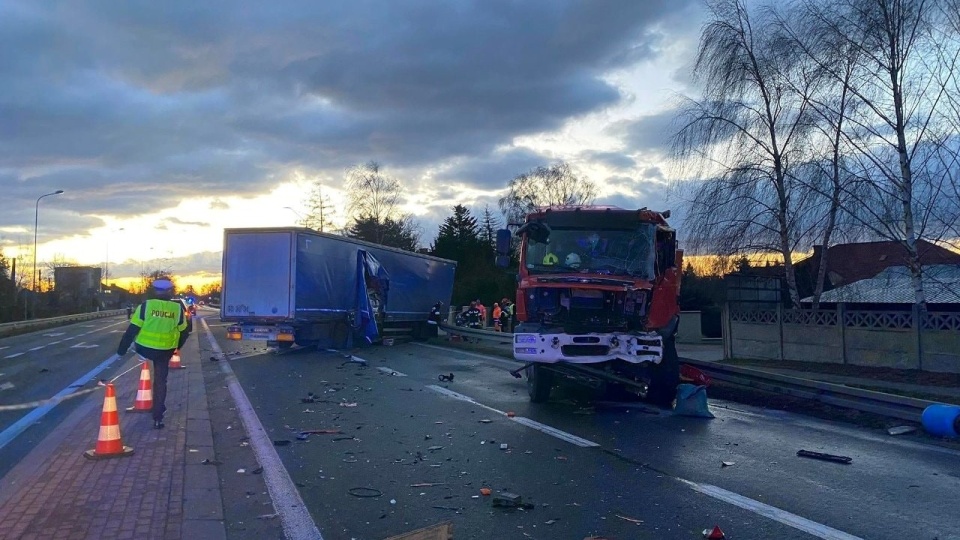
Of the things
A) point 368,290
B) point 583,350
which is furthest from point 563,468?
point 368,290

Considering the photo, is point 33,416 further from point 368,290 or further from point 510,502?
point 368,290

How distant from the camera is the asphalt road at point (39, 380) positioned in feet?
30.9

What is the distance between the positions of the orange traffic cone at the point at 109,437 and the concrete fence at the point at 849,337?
17.8 meters

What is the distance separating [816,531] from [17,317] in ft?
210

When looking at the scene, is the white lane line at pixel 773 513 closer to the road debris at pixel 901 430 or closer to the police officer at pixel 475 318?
the road debris at pixel 901 430

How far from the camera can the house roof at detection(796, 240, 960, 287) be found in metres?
19.1

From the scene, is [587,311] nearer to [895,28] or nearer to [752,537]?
[752,537]

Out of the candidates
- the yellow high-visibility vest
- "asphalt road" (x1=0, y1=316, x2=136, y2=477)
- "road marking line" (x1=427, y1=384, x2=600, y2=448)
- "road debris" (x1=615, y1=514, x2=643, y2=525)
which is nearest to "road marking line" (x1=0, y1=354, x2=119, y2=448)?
"asphalt road" (x1=0, y1=316, x2=136, y2=477)

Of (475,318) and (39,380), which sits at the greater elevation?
(475,318)

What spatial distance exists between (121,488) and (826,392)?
9572 millimetres

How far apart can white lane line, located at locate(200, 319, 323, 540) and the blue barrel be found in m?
7.42

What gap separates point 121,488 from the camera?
A: 6547 mm

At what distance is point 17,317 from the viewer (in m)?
57.5

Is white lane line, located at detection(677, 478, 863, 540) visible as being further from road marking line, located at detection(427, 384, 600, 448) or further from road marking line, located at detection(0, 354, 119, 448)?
road marking line, located at detection(0, 354, 119, 448)
